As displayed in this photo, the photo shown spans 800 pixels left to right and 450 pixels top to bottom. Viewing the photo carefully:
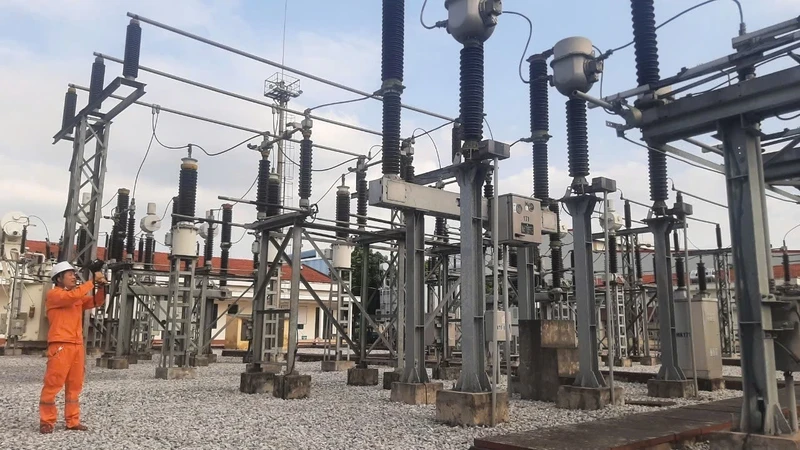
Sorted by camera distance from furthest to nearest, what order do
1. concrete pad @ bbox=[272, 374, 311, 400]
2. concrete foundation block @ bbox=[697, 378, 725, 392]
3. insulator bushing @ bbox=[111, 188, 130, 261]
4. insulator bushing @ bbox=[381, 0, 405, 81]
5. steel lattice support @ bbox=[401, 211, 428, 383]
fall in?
insulator bushing @ bbox=[111, 188, 130, 261] < concrete foundation block @ bbox=[697, 378, 725, 392] < concrete pad @ bbox=[272, 374, 311, 400] < steel lattice support @ bbox=[401, 211, 428, 383] < insulator bushing @ bbox=[381, 0, 405, 81]

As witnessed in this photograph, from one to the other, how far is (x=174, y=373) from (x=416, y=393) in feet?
18.9

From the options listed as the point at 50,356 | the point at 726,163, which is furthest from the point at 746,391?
the point at 50,356

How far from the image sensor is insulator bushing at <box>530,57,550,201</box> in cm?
895

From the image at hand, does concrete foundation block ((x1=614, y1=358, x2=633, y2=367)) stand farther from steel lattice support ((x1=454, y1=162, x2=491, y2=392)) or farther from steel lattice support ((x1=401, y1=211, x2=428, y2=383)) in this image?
steel lattice support ((x1=454, y1=162, x2=491, y2=392))

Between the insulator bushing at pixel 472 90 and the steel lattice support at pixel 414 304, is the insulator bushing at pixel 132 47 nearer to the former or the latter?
the steel lattice support at pixel 414 304

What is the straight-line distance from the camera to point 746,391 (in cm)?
482

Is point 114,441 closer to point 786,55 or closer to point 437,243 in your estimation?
point 786,55

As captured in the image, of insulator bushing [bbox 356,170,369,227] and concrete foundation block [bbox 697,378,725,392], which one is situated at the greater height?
insulator bushing [bbox 356,170,369,227]

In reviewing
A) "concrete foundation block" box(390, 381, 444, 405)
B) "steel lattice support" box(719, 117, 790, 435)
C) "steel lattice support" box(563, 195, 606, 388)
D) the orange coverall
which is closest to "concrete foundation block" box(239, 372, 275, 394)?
"concrete foundation block" box(390, 381, 444, 405)

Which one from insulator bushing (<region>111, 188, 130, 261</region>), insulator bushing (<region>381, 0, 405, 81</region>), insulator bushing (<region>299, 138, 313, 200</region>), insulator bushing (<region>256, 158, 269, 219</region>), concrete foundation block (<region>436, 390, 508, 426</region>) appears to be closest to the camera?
concrete foundation block (<region>436, 390, 508, 426</region>)

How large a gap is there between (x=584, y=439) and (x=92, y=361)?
15.0m

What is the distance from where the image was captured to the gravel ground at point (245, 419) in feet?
17.6

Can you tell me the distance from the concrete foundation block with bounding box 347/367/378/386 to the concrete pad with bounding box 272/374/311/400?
1914 millimetres

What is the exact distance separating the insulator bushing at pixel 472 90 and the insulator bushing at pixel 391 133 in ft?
4.27
